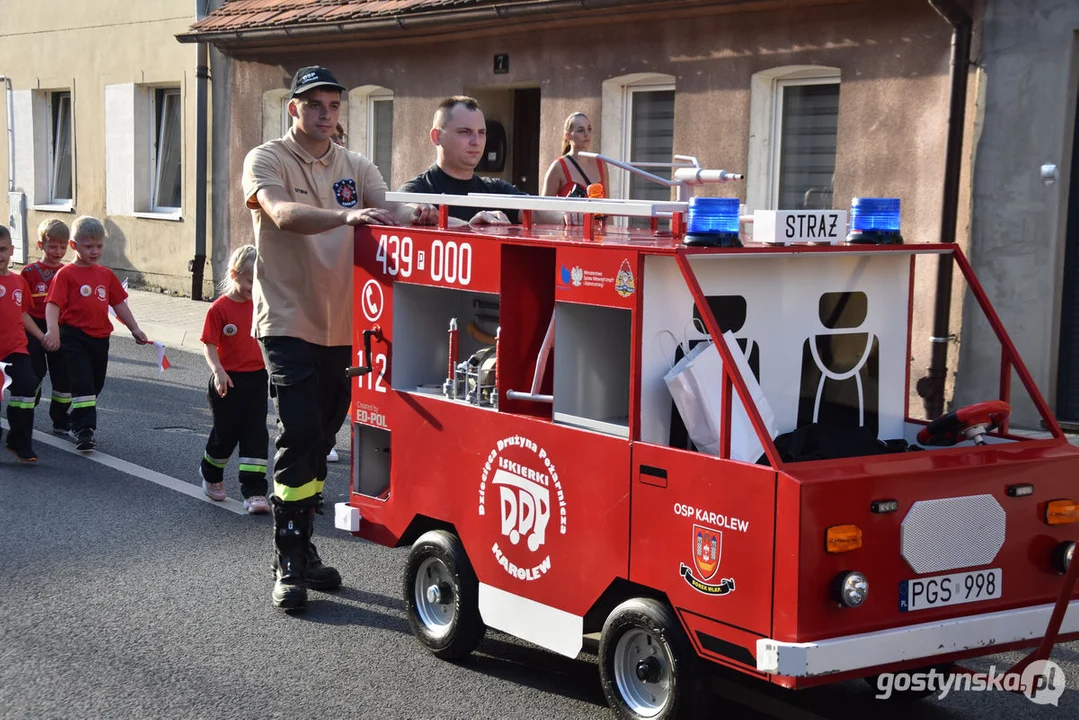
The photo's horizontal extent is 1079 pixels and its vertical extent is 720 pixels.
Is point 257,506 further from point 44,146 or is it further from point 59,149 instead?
point 44,146

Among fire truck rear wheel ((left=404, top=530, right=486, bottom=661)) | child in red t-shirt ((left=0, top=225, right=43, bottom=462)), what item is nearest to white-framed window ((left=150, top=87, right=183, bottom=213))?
child in red t-shirt ((left=0, top=225, right=43, bottom=462))

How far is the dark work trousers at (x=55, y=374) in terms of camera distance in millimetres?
9781

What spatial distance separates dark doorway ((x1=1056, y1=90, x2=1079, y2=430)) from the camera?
10.8m

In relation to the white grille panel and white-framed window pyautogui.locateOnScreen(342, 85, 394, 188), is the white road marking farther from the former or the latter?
white-framed window pyautogui.locateOnScreen(342, 85, 394, 188)

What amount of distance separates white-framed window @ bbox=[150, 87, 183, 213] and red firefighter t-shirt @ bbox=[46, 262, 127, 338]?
12.1 m

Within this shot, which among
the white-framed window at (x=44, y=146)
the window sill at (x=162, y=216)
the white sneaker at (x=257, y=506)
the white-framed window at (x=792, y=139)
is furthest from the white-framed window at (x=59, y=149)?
the white sneaker at (x=257, y=506)

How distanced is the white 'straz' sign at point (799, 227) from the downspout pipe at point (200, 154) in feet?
53.4

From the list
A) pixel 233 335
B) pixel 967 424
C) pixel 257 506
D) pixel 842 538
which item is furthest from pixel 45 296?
pixel 842 538

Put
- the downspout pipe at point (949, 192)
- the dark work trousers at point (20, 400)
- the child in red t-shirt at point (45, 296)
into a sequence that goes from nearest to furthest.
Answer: the dark work trousers at point (20, 400) → the child in red t-shirt at point (45, 296) → the downspout pipe at point (949, 192)

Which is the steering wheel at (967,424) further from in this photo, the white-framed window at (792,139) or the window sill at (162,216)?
the window sill at (162,216)

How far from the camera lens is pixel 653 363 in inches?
180

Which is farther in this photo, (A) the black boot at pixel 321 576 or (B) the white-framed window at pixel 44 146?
(B) the white-framed window at pixel 44 146

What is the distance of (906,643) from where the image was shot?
4.16 metres

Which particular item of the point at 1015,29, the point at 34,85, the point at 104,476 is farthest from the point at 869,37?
the point at 34,85
